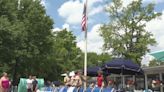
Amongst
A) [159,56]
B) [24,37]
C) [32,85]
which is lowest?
[32,85]

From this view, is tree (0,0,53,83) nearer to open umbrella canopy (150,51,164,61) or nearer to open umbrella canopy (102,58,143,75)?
open umbrella canopy (102,58,143,75)

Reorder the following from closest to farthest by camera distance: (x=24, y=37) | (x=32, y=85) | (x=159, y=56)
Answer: (x=159, y=56), (x=32, y=85), (x=24, y=37)

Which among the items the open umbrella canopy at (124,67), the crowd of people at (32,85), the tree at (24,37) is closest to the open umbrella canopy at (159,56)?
the open umbrella canopy at (124,67)

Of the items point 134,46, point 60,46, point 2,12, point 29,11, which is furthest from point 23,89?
point 60,46

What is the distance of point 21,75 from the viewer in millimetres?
53719

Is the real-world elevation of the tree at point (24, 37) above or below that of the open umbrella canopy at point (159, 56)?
above

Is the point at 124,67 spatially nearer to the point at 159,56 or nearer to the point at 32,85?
the point at 159,56

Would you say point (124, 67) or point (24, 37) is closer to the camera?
point (124, 67)

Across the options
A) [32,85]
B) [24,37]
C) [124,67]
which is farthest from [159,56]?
[24,37]

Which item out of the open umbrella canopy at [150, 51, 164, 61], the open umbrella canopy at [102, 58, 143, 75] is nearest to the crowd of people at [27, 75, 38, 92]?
the open umbrella canopy at [102, 58, 143, 75]

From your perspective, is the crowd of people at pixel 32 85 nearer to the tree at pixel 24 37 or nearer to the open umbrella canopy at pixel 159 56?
the open umbrella canopy at pixel 159 56

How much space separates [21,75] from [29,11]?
8.30 metres

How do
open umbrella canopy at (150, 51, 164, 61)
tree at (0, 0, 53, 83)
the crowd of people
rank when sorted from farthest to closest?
Result: 1. tree at (0, 0, 53, 83)
2. the crowd of people
3. open umbrella canopy at (150, 51, 164, 61)

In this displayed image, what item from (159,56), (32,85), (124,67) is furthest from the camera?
(32,85)
